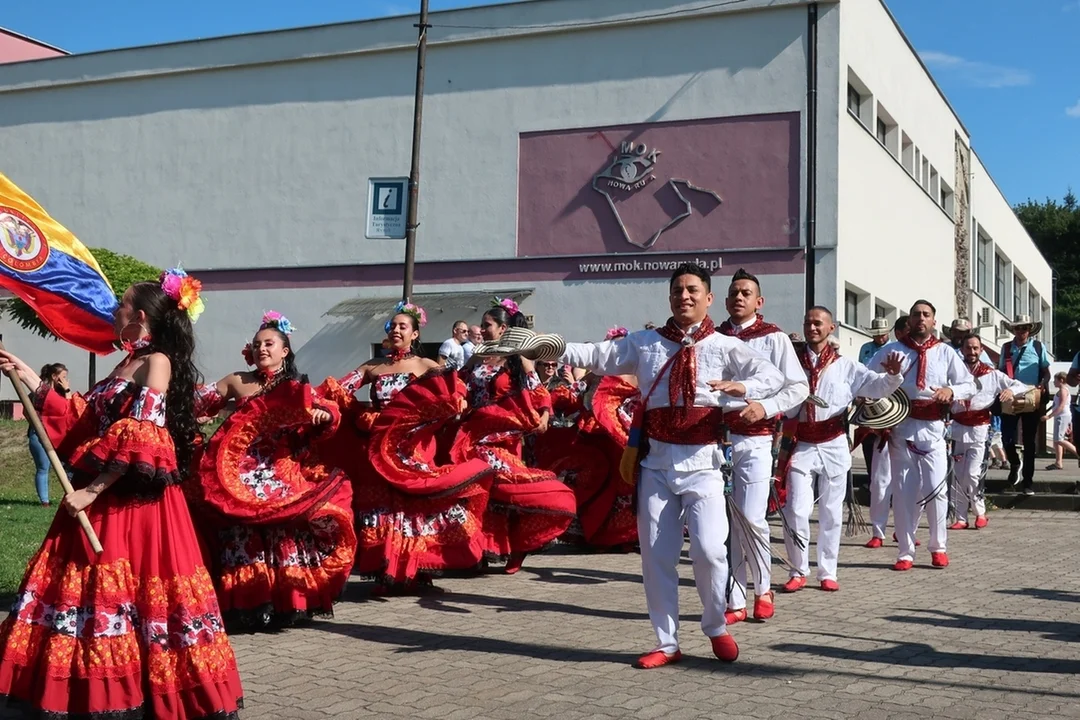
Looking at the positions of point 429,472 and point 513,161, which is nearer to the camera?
point 429,472

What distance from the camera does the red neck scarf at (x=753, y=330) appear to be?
24.4ft

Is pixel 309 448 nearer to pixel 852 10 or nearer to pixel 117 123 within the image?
pixel 852 10

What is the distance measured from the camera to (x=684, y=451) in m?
6.32

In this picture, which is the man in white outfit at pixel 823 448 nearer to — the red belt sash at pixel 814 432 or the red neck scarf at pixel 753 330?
the red belt sash at pixel 814 432

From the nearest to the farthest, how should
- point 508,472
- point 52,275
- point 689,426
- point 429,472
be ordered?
point 52,275 < point 689,426 < point 429,472 < point 508,472

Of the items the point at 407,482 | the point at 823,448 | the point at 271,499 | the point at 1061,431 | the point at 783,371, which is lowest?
the point at 271,499

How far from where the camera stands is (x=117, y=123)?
98.4ft

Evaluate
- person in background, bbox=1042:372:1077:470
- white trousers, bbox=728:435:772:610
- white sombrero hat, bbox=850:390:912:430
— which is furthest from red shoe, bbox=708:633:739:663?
person in background, bbox=1042:372:1077:470

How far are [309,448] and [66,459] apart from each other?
238cm

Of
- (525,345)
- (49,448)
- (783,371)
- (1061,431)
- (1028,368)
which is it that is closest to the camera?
(49,448)

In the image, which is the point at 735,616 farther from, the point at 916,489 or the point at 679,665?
the point at 916,489

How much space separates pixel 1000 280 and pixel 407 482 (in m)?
42.1

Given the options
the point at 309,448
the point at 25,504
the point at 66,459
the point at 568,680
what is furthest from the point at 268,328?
the point at 25,504

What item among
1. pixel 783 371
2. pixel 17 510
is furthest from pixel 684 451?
pixel 17 510
